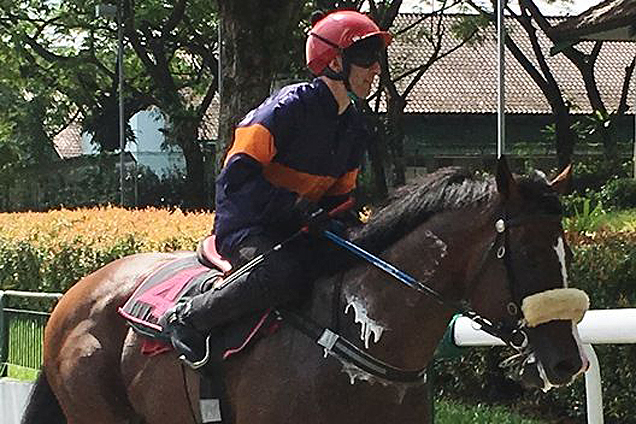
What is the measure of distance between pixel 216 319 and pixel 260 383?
0.32m

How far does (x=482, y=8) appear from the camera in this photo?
29766 mm

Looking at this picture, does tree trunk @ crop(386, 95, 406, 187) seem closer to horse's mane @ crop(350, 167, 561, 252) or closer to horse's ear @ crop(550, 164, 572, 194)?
horse's mane @ crop(350, 167, 561, 252)

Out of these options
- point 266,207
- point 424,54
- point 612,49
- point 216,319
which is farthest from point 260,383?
point 612,49

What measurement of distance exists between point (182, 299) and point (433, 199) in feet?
4.25

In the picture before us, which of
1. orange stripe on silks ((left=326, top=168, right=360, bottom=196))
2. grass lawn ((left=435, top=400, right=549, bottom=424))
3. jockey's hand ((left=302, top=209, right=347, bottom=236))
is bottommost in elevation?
grass lawn ((left=435, top=400, right=549, bottom=424))

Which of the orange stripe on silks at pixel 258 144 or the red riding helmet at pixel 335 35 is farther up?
the red riding helmet at pixel 335 35

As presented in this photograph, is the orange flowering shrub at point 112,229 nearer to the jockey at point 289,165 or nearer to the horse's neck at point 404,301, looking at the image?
the jockey at point 289,165

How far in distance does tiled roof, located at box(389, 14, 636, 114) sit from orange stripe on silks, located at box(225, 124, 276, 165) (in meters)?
32.0

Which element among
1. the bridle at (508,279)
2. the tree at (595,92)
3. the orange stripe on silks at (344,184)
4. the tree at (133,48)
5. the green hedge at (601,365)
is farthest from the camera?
the tree at (133,48)

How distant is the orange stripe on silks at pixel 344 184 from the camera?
4.77 meters

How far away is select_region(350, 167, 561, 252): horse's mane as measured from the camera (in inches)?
154

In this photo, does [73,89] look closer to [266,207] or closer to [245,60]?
[245,60]

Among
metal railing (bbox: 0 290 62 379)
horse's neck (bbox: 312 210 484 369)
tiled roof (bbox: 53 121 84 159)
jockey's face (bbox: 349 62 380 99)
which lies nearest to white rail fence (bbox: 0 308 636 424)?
horse's neck (bbox: 312 210 484 369)

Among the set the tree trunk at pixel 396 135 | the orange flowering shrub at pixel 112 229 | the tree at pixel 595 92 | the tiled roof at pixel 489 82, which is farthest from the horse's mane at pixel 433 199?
the tiled roof at pixel 489 82
